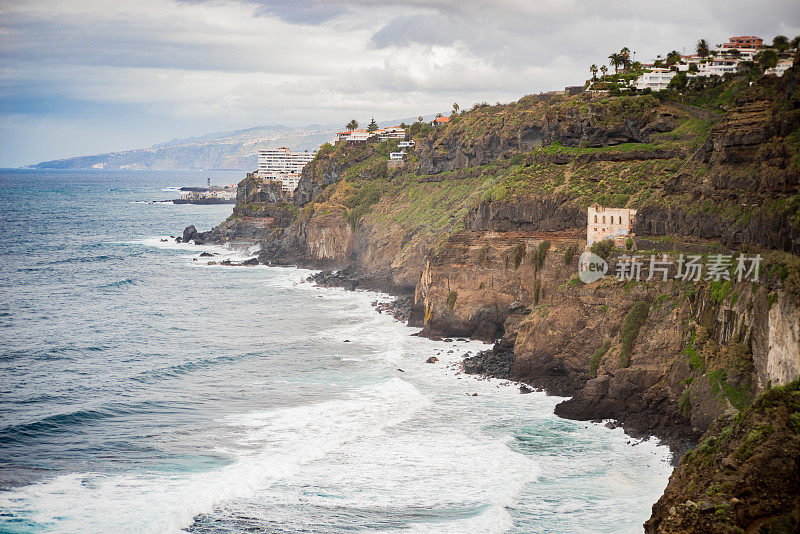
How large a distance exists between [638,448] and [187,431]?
81.1 ft

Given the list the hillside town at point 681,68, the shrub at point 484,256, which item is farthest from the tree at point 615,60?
the shrub at point 484,256

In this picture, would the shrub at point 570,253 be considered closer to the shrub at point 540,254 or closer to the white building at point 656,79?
the shrub at point 540,254

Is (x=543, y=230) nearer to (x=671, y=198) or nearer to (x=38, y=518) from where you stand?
(x=671, y=198)

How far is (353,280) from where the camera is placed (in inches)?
3698

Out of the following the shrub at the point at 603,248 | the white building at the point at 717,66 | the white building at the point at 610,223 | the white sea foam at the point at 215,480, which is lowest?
the white sea foam at the point at 215,480

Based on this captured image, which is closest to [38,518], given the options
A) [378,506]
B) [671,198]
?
[378,506]

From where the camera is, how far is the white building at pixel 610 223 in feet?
174

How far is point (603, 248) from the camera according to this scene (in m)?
52.1

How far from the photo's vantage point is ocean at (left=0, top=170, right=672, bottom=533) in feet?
108

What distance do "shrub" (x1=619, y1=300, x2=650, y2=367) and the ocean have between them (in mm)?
4777

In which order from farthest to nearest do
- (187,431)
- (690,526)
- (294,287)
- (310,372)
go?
(294,287) < (310,372) < (187,431) < (690,526)

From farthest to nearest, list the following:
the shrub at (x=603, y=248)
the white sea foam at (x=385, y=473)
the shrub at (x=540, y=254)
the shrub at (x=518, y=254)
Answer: the shrub at (x=518, y=254) → the shrub at (x=540, y=254) → the shrub at (x=603, y=248) → the white sea foam at (x=385, y=473)

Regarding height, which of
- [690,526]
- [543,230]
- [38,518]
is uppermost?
[543,230]

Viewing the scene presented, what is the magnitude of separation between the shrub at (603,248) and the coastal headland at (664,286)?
0.75ft
